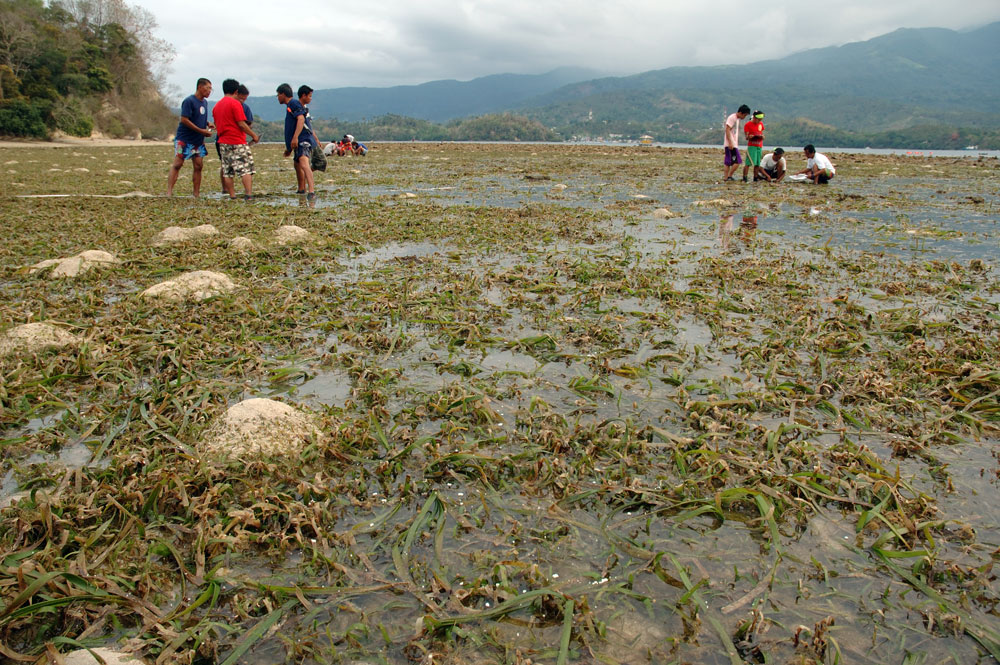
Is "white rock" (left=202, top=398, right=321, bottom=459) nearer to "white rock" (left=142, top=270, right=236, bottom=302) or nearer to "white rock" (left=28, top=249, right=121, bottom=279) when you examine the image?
"white rock" (left=142, top=270, right=236, bottom=302)

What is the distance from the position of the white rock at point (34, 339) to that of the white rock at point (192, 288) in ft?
3.14

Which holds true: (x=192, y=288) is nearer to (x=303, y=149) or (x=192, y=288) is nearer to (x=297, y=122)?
(x=297, y=122)

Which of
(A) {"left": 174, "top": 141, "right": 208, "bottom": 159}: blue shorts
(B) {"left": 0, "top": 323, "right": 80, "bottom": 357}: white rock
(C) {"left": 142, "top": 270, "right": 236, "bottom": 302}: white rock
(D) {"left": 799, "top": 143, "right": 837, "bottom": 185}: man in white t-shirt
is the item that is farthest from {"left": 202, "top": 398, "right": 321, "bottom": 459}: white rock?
(D) {"left": 799, "top": 143, "right": 837, "bottom": 185}: man in white t-shirt

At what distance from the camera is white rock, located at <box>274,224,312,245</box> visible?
286 inches

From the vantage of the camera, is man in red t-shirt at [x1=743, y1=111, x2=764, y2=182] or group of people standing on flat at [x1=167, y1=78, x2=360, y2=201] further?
man in red t-shirt at [x1=743, y1=111, x2=764, y2=182]

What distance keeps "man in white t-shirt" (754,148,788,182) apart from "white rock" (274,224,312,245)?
44.3 feet

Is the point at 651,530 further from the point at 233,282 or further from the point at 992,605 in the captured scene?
the point at 233,282

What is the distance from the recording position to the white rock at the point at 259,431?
2613 millimetres

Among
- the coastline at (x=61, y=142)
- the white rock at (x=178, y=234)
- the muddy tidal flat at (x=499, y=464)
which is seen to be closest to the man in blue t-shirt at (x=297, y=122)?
the white rock at (x=178, y=234)

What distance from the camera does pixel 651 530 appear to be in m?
2.17

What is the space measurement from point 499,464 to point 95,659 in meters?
1.54

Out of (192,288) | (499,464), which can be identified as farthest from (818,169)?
(499,464)

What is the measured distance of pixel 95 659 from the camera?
1.58 meters

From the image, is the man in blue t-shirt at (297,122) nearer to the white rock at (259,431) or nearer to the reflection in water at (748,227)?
the reflection in water at (748,227)
